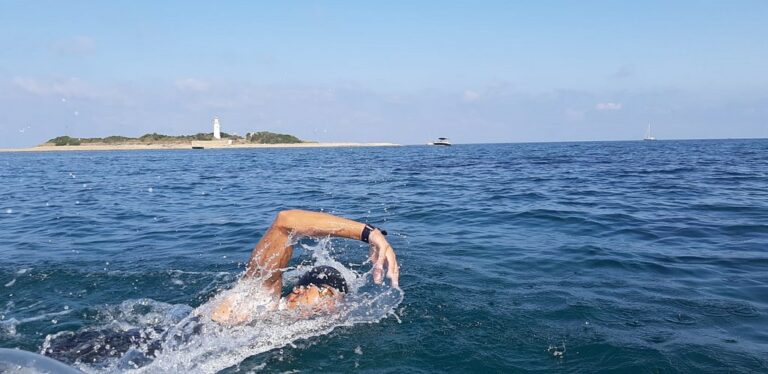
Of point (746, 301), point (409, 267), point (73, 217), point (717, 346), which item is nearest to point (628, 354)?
point (717, 346)

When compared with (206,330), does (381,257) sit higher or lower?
higher

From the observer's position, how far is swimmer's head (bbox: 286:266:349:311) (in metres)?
5.64

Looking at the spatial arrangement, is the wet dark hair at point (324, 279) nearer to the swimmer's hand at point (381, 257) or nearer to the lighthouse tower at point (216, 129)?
the swimmer's hand at point (381, 257)

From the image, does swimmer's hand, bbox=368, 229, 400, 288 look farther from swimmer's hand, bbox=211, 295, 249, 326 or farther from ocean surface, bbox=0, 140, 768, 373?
swimmer's hand, bbox=211, 295, 249, 326

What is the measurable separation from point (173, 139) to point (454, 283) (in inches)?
4679

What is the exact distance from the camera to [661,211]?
41.3ft

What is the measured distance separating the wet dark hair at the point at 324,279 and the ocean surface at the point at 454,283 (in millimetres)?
402

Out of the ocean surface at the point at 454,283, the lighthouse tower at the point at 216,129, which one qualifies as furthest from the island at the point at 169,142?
the ocean surface at the point at 454,283

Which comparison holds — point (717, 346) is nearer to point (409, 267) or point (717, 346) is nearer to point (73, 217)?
point (409, 267)

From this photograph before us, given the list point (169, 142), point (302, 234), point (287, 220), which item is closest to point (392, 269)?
point (302, 234)

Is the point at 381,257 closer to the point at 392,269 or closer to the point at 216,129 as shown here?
the point at 392,269

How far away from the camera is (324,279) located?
18.9 ft

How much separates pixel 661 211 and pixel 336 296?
10.1 metres

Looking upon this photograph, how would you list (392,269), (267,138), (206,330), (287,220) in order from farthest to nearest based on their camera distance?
(267,138) < (206,330) < (287,220) < (392,269)
